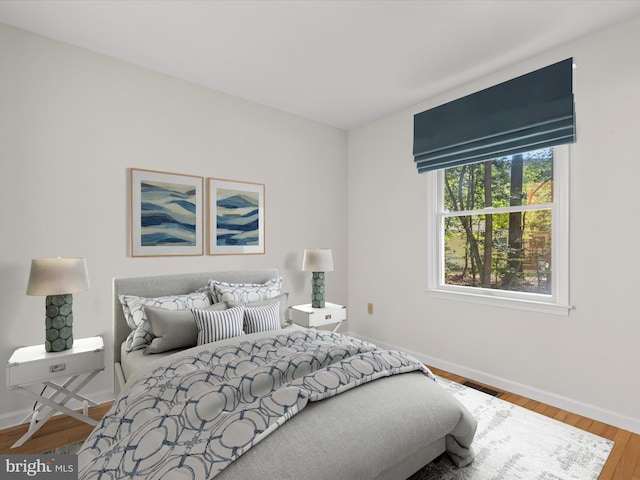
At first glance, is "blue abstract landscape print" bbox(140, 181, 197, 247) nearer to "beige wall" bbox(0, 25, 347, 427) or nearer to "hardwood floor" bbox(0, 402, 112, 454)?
"beige wall" bbox(0, 25, 347, 427)

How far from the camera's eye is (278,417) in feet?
4.21

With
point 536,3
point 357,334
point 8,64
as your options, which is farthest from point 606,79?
point 8,64

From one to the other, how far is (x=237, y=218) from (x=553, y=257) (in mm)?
2698

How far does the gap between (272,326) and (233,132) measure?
1891 mm

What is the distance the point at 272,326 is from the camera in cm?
261

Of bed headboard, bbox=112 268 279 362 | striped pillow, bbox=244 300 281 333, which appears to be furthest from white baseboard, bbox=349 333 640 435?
bed headboard, bbox=112 268 279 362

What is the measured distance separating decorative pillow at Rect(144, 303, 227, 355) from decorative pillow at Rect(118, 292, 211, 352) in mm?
69

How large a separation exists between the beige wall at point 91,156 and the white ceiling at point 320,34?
212mm

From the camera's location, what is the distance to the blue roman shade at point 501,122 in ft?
8.05

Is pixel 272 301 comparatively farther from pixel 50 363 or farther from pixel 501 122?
pixel 501 122

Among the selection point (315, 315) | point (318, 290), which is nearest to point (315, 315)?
point (315, 315)

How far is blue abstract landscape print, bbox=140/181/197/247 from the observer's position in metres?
2.79

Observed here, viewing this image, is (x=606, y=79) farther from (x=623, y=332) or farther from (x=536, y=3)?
(x=623, y=332)

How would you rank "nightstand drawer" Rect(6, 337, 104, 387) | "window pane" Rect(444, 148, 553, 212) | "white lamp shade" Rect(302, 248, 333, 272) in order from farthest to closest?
"white lamp shade" Rect(302, 248, 333, 272) → "window pane" Rect(444, 148, 553, 212) → "nightstand drawer" Rect(6, 337, 104, 387)
